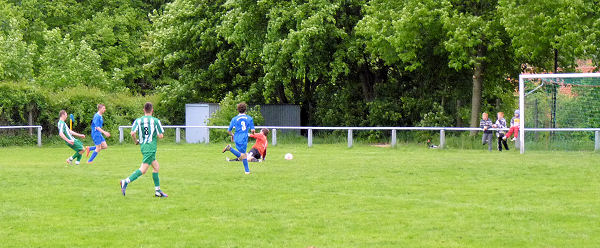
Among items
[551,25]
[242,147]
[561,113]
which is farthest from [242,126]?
[551,25]

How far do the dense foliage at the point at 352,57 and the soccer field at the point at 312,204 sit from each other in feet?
22.7

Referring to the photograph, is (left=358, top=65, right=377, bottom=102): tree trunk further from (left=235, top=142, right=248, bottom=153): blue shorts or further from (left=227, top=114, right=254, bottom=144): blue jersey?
(left=235, top=142, right=248, bottom=153): blue shorts

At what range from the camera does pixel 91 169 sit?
19.9 m

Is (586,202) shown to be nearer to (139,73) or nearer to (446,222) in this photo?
(446,222)

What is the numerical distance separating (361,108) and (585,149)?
12.1m

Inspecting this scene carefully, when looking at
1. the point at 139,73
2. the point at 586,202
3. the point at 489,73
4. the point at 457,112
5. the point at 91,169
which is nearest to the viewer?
the point at 586,202

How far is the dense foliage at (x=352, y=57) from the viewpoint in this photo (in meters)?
27.8

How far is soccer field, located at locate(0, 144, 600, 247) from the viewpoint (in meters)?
9.92

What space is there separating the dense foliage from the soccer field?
6909mm

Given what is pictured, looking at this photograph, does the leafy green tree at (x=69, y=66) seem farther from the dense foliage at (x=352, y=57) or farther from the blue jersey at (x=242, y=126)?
the blue jersey at (x=242, y=126)

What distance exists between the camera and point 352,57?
32.7m

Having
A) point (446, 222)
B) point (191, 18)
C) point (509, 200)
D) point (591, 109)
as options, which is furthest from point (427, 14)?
point (446, 222)

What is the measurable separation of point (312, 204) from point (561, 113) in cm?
1569

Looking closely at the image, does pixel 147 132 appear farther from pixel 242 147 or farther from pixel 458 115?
pixel 458 115
